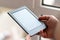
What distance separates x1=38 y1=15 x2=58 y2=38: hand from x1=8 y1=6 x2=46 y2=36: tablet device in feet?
0.14

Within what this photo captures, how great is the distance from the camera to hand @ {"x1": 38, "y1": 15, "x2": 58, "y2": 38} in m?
0.87

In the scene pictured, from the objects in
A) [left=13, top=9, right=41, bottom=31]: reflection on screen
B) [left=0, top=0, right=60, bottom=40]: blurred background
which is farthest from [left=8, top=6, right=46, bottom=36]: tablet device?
[left=0, top=0, right=60, bottom=40]: blurred background

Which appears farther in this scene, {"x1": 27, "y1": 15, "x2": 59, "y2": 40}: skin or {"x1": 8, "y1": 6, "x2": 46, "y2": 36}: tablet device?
{"x1": 27, "y1": 15, "x2": 59, "y2": 40}: skin

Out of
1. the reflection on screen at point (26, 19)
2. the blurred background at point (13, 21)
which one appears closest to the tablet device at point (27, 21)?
the reflection on screen at point (26, 19)

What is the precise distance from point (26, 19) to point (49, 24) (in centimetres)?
14

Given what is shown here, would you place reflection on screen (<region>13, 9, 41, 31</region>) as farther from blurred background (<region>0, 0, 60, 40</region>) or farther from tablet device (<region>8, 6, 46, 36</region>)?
blurred background (<region>0, 0, 60, 40</region>)

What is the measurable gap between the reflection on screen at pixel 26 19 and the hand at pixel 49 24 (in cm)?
5

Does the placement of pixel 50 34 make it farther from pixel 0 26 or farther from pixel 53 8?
pixel 0 26

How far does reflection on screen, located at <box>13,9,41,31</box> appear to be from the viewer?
78 centimetres

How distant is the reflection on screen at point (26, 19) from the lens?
Answer: 0.78 m

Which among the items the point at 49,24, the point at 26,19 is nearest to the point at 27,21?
the point at 26,19

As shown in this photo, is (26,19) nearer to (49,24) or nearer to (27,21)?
(27,21)

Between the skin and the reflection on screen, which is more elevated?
the reflection on screen

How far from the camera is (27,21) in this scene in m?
0.81
